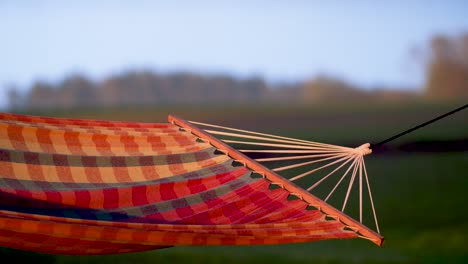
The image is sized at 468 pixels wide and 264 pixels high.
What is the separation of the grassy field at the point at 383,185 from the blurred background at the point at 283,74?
0.07 ft

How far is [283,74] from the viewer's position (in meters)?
9.30

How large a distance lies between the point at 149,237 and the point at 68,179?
62cm

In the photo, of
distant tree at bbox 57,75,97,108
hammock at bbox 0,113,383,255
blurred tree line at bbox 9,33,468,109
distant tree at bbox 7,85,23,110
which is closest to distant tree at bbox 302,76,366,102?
blurred tree line at bbox 9,33,468,109

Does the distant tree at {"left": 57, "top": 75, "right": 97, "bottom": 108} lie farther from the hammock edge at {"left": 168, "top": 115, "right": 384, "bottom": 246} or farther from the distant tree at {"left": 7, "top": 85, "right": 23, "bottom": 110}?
the hammock edge at {"left": 168, "top": 115, "right": 384, "bottom": 246}

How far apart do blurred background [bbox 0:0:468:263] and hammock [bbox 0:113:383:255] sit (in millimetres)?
3800

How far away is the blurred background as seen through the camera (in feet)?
26.5

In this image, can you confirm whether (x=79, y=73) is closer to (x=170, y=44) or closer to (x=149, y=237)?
(x=170, y=44)

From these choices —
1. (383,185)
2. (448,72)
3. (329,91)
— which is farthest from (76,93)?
(448,72)

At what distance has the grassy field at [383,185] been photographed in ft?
16.7

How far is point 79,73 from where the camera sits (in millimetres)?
9570

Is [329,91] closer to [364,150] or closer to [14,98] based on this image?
[14,98]

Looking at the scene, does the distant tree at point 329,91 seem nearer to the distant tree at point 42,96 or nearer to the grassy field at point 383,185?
the grassy field at point 383,185

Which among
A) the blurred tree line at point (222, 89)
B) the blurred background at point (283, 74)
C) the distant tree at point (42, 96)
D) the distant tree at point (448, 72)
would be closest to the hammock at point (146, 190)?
the blurred background at point (283, 74)

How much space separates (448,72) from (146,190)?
6737 millimetres
